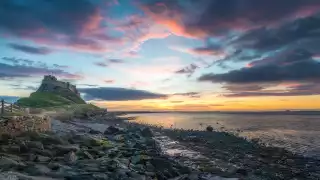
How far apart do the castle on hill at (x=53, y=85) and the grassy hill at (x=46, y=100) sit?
18.0ft

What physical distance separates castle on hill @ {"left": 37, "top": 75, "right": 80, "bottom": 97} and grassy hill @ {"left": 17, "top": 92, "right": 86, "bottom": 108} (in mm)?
5478

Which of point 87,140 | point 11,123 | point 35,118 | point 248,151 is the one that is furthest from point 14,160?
point 248,151

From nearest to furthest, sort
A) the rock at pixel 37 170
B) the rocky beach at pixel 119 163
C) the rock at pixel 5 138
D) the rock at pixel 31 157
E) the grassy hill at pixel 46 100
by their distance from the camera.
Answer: the rock at pixel 37 170 → the rocky beach at pixel 119 163 → the rock at pixel 31 157 → the rock at pixel 5 138 → the grassy hill at pixel 46 100

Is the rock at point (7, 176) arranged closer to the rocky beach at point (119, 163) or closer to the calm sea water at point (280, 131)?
the rocky beach at point (119, 163)

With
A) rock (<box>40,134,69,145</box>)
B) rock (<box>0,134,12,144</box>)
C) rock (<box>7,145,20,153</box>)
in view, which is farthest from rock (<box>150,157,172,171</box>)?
rock (<box>0,134,12,144</box>)

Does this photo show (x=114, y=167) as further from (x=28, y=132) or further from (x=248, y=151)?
(x=248, y=151)

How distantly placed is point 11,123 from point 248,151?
25608mm

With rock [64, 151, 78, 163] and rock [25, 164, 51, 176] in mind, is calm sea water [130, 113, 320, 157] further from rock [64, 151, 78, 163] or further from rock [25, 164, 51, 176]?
rock [25, 164, 51, 176]

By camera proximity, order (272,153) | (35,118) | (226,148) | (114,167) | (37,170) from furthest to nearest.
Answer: (226,148) → (272,153) → (35,118) → (114,167) → (37,170)

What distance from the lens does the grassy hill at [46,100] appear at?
4791 inches

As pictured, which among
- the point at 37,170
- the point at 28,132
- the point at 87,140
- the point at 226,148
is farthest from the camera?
the point at 226,148

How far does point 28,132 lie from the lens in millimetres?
24266

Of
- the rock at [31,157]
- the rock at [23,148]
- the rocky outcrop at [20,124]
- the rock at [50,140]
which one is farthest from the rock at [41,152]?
the rocky outcrop at [20,124]

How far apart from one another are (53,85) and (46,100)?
41.4 meters
